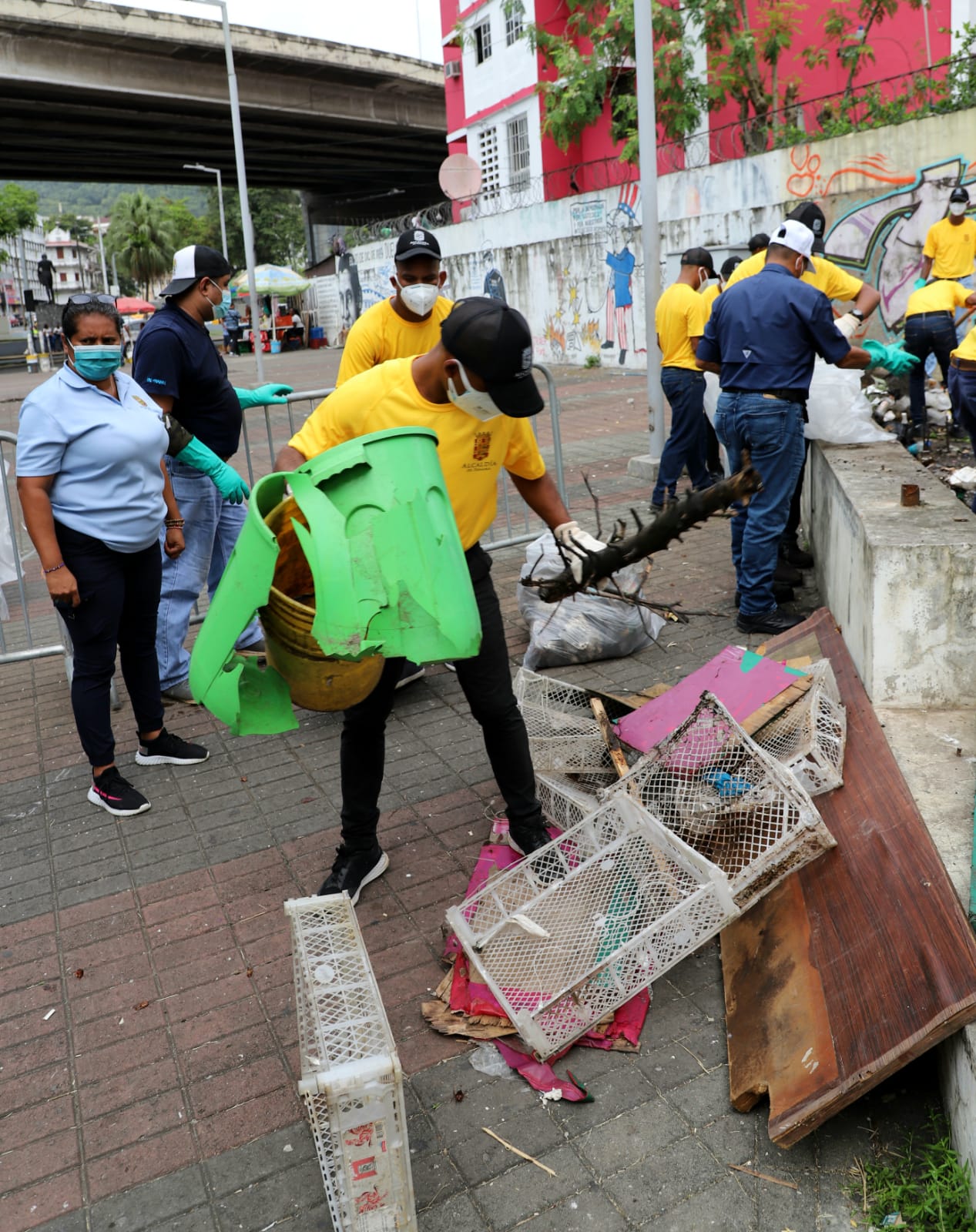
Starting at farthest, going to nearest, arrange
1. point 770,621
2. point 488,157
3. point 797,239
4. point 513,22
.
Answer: point 488,157 < point 513,22 < point 770,621 < point 797,239

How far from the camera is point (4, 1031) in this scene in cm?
291

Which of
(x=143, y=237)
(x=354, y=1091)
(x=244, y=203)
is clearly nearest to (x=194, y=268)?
(x=354, y=1091)

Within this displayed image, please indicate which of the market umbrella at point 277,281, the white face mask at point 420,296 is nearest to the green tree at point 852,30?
the white face mask at point 420,296

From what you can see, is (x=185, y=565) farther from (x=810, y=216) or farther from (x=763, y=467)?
(x=810, y=216)

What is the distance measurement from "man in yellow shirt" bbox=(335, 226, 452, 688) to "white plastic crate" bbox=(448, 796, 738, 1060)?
Result: 6.79 feet

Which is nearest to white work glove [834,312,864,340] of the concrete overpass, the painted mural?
the painted mural

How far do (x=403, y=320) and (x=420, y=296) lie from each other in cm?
17

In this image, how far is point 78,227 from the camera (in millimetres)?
137875

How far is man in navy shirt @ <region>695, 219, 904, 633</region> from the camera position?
5008mm

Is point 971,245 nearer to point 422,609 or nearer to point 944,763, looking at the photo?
point 944,763

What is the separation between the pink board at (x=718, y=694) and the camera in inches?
143

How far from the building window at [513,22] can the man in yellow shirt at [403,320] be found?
74.0 ft

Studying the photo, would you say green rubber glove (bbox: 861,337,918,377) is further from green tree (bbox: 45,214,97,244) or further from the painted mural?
green tree (bbox: 45,214,97,244)

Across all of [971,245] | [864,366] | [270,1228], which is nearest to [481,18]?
[971,245]
